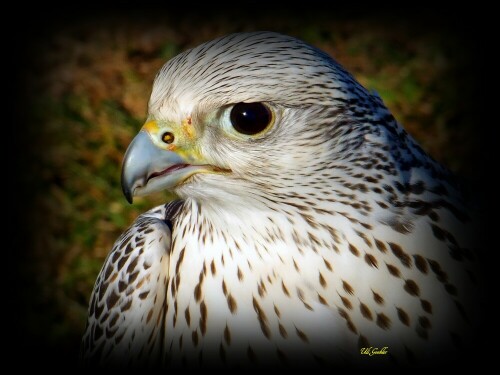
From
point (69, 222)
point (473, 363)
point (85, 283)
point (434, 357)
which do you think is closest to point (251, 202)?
point (434, 357)

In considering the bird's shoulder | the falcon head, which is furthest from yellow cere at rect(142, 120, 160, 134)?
the bird's shoulder

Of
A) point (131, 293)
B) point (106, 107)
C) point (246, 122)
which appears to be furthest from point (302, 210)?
point (106, 107)

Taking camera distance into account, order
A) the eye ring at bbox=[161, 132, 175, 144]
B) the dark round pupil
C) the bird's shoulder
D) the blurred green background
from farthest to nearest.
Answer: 1. the blurred green background
2. the bird's shoulder
3. the eye ring at bbox=[161, 132, 175, 144]
4. the dark round pupil

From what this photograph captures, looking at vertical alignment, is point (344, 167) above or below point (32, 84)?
below

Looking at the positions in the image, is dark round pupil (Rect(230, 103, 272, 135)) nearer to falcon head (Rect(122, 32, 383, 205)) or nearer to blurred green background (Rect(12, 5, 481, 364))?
falcon head (Rect(122, 32, 383, 205))

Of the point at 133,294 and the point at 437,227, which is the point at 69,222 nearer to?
the point at 133,294

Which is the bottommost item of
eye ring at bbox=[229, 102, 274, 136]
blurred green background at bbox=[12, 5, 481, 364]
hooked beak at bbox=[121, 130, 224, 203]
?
hooked beak at bbox=[121, 130, 224, 203]

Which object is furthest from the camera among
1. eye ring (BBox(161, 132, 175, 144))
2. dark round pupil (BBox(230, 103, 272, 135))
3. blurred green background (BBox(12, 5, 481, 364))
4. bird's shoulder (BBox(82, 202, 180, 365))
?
blurred green background (BBox(12, 5, 481, 364))

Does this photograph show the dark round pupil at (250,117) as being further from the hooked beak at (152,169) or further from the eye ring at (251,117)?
the hooked beak at (152,169)
